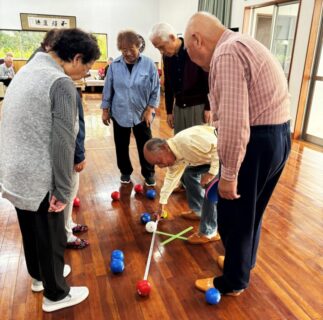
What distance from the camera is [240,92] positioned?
108 cm

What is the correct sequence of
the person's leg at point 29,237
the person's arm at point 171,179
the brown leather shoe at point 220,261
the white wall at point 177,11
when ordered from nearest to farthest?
the person's leg at point 29,237 → the brown leather shoe at point 220,261 → the person's arm at point 171,179 → the white wall at point 177,11

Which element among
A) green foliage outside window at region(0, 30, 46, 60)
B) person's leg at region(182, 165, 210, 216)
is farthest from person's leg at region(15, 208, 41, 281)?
green foliage outside window at region(0, 30, 46, 60)

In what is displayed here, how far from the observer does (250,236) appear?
1413mm

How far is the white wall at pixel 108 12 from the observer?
380 inches

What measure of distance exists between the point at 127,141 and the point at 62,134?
6.13 feet

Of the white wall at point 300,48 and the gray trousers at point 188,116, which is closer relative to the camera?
the gray trousers at point 188,116

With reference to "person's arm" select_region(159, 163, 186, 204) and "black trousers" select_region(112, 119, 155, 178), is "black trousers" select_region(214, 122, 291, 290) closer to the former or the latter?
"person's arm" select_region(159, 163, 186, 204)

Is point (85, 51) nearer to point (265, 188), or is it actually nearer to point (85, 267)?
point (265, 188)

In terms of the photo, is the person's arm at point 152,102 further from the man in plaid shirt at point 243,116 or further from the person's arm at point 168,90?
the man in plaid shirt at point 243,116

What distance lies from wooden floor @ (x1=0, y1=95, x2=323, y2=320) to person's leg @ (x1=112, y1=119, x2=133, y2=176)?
0.75ft

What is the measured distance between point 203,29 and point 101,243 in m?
1.58

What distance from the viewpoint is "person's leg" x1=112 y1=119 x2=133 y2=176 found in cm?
294

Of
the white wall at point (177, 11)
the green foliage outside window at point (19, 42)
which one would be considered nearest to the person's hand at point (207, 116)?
the white wall at point (177, 11)

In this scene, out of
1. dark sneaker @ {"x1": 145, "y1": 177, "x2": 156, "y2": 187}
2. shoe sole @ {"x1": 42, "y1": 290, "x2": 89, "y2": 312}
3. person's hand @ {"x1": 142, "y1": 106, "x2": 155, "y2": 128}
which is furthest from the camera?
dark sneaker @ {"x1": 145, "y1": 177, "x2": 156, "y2": 187}
